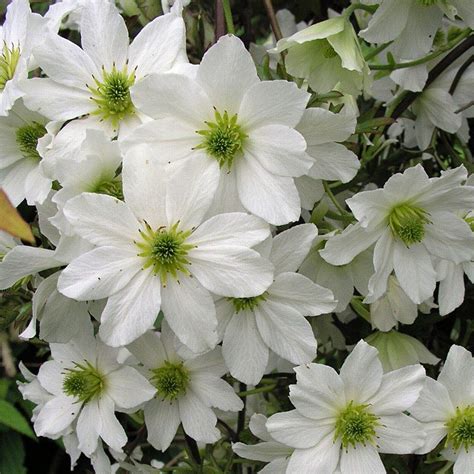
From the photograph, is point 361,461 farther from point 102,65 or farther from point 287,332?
point 102,65

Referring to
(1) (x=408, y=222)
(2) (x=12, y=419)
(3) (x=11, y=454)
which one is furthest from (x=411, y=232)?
(3) (x=11, y=454)

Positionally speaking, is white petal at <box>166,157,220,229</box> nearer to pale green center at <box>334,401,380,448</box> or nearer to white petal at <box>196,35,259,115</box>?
white petal at <box>196,35,259,115</box>

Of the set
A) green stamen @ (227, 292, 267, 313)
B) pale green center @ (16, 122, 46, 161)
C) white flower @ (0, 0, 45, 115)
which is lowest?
green stamen @ (227, 292, 267, 313)

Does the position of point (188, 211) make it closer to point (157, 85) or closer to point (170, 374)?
point (157, 85)

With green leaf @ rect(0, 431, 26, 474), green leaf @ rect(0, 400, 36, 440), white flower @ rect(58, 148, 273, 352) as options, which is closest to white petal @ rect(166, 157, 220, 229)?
white flower @ rect(58, 148, 273, 352)

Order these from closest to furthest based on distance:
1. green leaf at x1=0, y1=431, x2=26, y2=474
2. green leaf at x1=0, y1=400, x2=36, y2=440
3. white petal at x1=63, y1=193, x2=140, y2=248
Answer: white petal at x1=63, y1=193, x2=140, y2=248 → green leaf at x1=0, y1=400, x2=36, y2=440 → green leaf at x1=0, y1=431, x2=26, y2=474

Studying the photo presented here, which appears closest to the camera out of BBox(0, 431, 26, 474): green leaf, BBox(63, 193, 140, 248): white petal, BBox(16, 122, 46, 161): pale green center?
BBox(63, 193, 140, 248): white petal
